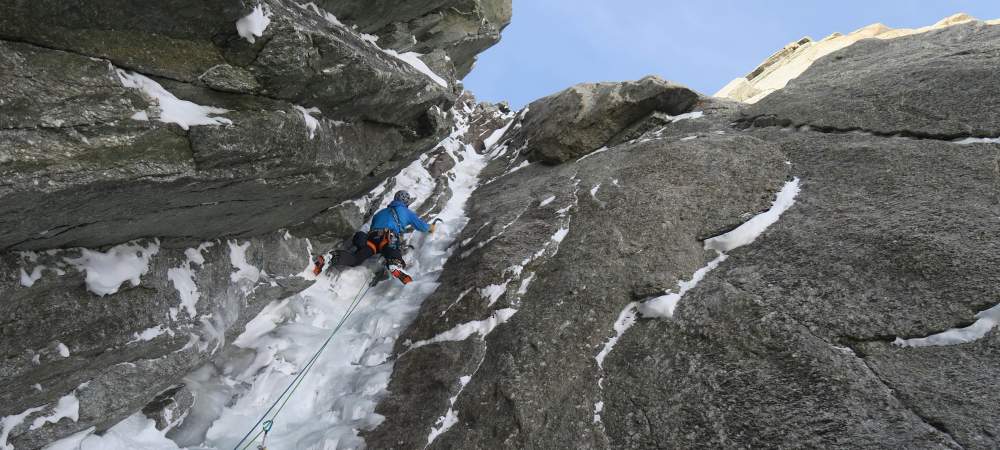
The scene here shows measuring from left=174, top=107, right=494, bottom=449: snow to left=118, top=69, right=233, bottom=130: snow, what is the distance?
4.22 m

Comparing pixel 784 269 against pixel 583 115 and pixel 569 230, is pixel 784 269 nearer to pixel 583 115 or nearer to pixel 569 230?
pixel 569 230

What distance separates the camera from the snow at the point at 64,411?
5.23 meters

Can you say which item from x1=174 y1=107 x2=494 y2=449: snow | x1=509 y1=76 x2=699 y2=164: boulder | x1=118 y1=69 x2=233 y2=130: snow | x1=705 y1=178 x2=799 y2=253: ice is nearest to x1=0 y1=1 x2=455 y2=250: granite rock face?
x1=118 y1=69 x2=233 y2=130: snow

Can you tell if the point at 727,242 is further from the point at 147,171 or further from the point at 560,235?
the point at 147,171

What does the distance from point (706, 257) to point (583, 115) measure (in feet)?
24.1

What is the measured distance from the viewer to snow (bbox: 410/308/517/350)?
7555 mm

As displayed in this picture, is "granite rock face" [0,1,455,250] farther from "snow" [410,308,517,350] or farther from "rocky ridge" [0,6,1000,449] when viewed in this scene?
"snow" [410,308,517,350]

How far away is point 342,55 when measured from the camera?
6461mm

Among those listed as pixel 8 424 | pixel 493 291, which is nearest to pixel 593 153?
pixel 493 291

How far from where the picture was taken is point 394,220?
1064cm

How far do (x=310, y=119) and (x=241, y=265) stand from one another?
10.8 feet

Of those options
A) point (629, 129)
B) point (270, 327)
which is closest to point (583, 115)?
point (629, 129)

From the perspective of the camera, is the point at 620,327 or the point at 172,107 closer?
the point at 172,107

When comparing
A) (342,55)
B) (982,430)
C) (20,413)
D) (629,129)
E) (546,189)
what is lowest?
(982,430)
